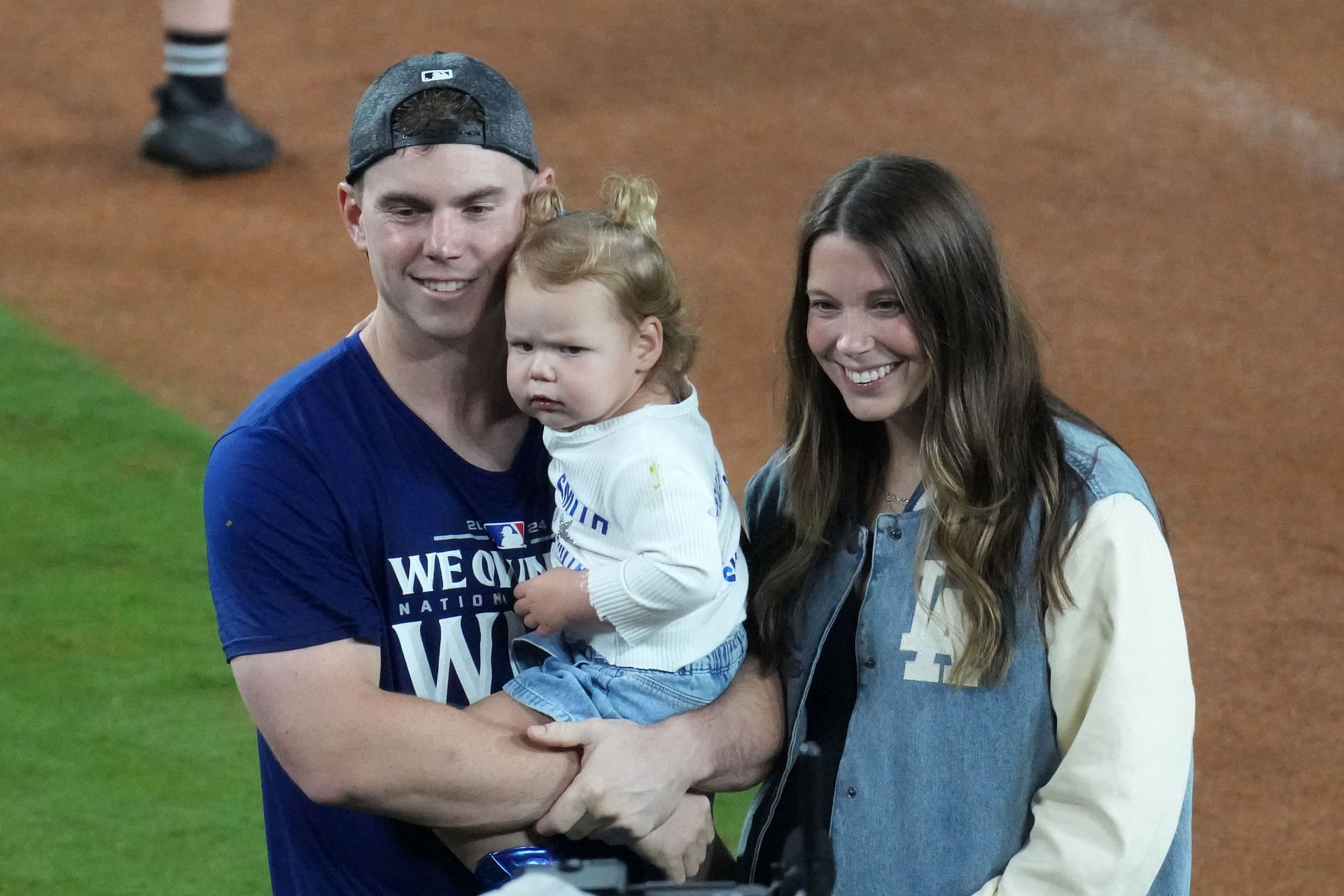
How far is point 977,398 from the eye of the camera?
2418mm

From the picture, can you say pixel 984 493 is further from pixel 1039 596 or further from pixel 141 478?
pixel 141 478

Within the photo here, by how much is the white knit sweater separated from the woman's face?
0.85ft

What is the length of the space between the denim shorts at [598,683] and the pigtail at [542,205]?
2.03 ft

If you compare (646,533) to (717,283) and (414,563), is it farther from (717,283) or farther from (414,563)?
(717,283)

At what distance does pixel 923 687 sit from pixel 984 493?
0.97 ft

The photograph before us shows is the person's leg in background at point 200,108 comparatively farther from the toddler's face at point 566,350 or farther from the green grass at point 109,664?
the toddler's face at point 566,350

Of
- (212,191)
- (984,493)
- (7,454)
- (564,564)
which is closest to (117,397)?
(7,454)

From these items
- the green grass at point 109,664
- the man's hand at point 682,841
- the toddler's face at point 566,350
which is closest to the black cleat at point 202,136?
the green grass at point 109,664

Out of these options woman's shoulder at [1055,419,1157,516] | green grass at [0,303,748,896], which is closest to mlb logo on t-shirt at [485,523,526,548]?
woman's shoulder at [1055,419,1157,516]

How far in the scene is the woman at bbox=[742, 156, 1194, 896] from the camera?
90.1 inches

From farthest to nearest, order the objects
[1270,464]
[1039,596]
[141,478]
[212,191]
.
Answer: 1. [212,191]
2. [1270,464]
3. [141,478]
4. [1039,596]

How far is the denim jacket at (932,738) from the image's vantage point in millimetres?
2381

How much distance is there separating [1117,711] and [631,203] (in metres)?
1.00

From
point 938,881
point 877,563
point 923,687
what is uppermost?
point 877,563
